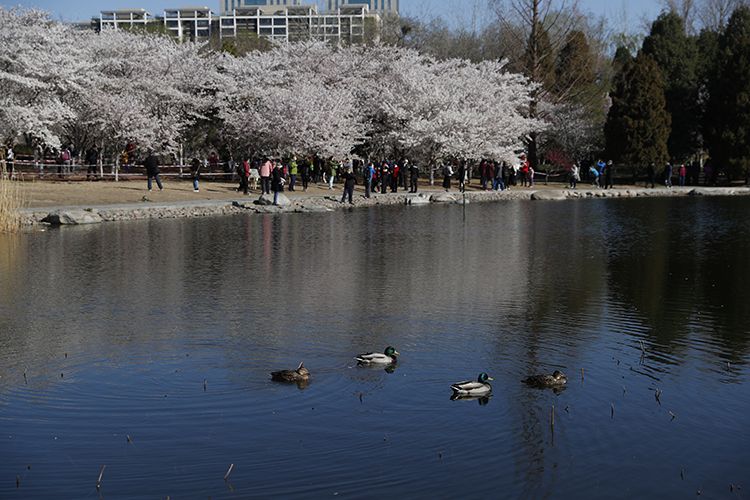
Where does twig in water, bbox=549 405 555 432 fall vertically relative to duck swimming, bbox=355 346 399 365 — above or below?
below

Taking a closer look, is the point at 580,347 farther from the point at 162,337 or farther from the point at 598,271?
the point at 598,271

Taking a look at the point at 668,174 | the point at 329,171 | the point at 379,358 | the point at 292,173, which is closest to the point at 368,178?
the point at 292,173

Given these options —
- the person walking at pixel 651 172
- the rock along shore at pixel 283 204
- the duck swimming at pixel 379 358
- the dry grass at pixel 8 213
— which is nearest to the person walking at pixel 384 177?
the rock along shore at pixel 283 204

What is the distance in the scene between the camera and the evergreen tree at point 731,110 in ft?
167

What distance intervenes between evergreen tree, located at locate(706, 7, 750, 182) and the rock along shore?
13.9 feet

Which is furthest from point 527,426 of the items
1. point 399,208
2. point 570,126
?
point 570,126

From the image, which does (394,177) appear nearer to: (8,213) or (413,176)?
(413,176)

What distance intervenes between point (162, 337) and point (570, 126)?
4924 centimetres

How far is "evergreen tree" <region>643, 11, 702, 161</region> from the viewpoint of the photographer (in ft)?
181

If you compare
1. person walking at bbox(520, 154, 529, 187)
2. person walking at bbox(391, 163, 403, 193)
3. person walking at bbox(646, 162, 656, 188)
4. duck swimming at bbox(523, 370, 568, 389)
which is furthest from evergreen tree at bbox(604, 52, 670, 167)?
duck swimming at bbox(523, 370, 568, 389)

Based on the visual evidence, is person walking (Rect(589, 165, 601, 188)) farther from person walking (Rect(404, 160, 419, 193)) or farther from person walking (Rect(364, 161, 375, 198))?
person walking (Rect(364, 161, 375, 198))

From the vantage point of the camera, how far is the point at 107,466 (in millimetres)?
8195

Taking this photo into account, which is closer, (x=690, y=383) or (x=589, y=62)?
(x=690, y=383)

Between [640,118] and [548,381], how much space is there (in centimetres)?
4394
